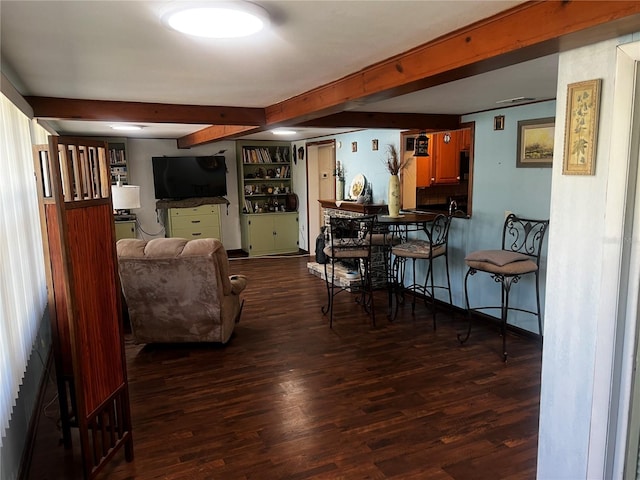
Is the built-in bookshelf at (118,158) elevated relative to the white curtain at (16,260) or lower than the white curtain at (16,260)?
elevated

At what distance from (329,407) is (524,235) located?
235cm

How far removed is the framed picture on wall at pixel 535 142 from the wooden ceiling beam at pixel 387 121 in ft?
2.64

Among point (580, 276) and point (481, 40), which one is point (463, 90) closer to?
point (481, 40)

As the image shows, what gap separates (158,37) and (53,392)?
2658mm

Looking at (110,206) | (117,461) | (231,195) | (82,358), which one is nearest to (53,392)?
(117,461)

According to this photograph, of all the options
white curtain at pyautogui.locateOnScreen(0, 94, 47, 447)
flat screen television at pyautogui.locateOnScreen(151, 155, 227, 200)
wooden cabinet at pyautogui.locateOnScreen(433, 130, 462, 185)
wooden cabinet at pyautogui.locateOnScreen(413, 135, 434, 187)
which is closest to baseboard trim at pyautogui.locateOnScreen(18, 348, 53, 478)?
white curtain at pyautogui.locateOnScreen(0, 94, 47, 447)

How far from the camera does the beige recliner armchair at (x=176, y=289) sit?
3.58 meters

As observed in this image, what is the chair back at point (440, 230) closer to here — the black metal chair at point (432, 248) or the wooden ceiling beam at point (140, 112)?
the black metal chair at point (432, 248)

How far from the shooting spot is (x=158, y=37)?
1820 millimetres

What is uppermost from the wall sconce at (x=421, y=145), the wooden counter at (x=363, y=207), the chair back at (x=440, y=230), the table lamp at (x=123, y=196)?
the wall sconce at (x=421, y=145)

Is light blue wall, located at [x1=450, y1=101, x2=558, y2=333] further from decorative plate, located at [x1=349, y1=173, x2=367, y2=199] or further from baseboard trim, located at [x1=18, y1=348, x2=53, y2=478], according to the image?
baseboard trim, located at [x1=18, y1=348, x2=53, y2=478]

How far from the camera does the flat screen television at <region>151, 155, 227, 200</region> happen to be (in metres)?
7.59

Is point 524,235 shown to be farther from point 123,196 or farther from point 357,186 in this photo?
point 123,196

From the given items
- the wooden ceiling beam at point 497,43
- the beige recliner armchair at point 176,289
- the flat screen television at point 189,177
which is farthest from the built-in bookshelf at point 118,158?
the wooden ceiling beam at point 497,43
